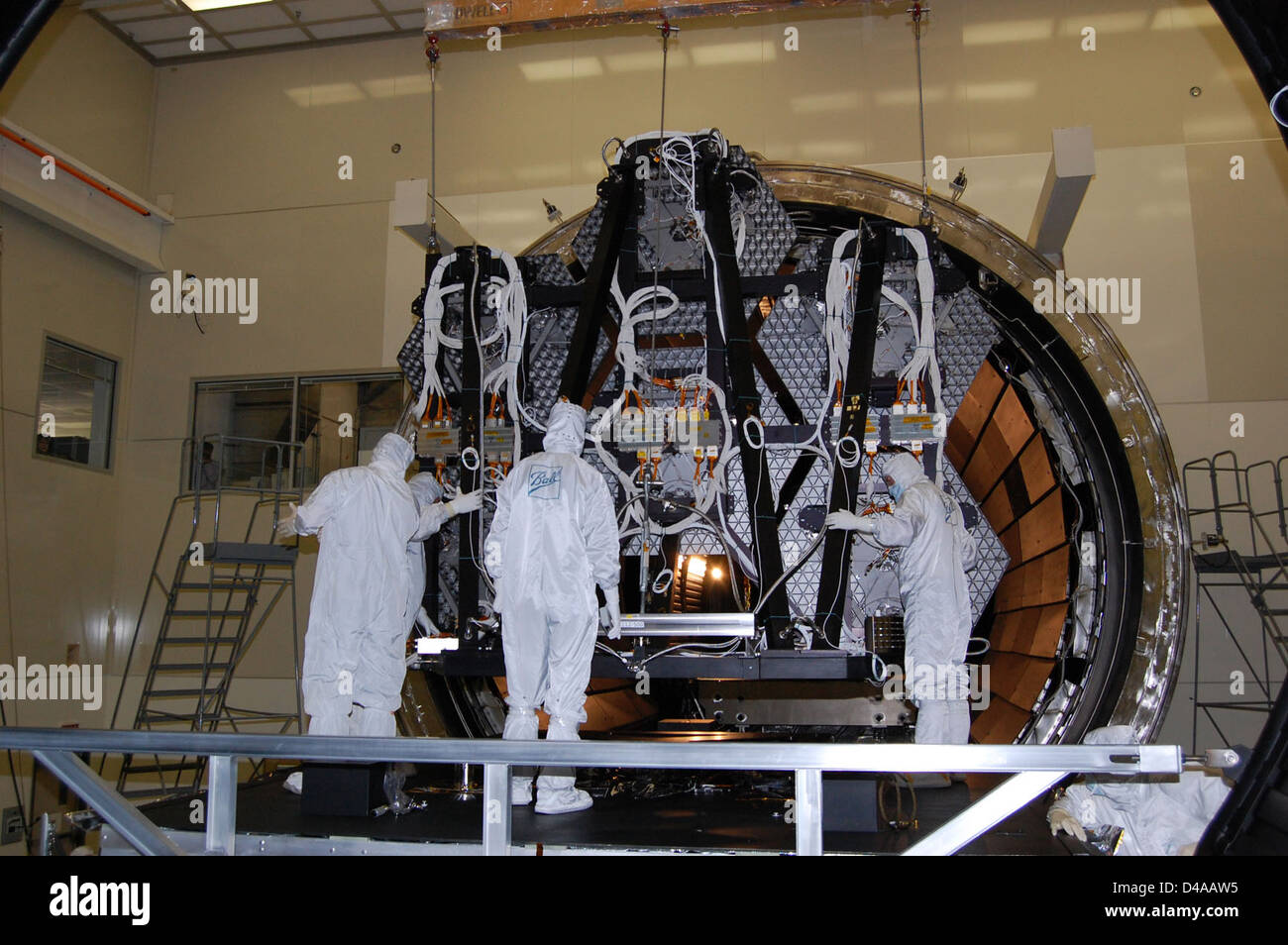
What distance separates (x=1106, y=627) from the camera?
5.09 m

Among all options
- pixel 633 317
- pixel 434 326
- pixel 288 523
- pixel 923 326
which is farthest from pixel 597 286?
pixel 288 523

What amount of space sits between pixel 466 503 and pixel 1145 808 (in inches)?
121

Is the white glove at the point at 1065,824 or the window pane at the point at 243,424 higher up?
the window pane at the point at 243,424

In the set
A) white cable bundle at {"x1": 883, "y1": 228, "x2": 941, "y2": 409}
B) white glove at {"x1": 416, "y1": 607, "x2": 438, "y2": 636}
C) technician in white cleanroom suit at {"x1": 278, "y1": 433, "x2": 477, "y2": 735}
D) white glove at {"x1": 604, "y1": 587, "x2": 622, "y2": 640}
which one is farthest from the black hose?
white cable bundle at {"x1": 883, "y1": 228, "x2": 941, "y2": 409}

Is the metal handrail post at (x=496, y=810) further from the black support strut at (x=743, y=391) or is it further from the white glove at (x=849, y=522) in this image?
the white glove at (x=849, y=522)

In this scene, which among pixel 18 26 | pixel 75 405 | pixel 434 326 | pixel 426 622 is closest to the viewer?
pixel 18 26

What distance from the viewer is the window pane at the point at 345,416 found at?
7473 millimetres

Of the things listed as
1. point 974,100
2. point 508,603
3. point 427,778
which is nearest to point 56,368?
point 427,778

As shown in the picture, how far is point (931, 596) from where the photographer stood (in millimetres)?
4707

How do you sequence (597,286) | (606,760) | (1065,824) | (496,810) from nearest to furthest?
(606,760) → (496,810) → (1065,824) → (597,286)

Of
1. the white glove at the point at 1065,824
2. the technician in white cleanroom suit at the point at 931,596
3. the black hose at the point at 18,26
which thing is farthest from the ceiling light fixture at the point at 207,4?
the white glove at the point at 1065,824

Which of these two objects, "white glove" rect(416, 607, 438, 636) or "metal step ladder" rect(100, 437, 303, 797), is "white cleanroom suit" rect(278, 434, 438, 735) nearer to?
"white glove" rect(416, 607, 438, 636)

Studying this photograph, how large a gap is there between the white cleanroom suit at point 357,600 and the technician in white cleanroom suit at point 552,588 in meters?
0.58

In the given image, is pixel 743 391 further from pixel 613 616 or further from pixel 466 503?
pixel 466 503
